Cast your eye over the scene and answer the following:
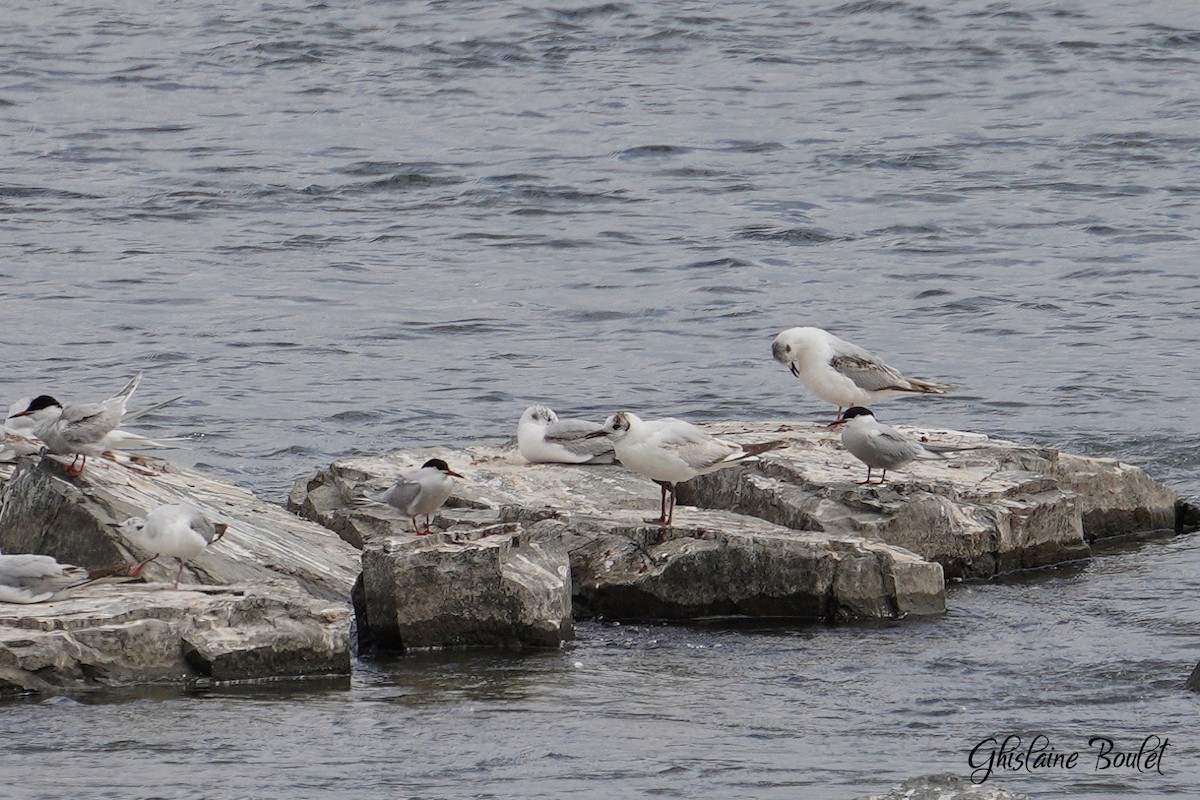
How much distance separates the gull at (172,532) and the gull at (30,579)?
1.28ft

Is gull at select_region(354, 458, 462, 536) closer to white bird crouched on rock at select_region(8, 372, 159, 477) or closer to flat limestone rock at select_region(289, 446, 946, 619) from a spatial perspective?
flat limestone rock at select_region(289, 446, 946, 619)

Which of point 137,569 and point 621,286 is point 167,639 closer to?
point 137,569

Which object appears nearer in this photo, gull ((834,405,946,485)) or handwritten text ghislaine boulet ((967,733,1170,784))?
handwritten text ghislaine boulet ((967,733,1170,784))

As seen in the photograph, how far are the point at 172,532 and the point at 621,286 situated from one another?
9994 mm

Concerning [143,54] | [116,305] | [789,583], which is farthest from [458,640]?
[143,54]

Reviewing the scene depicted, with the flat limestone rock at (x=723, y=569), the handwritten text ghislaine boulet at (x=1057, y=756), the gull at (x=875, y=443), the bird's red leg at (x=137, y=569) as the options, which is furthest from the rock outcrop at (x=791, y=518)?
the handwritten text ghislaine boulet at (x=1057, y=756)

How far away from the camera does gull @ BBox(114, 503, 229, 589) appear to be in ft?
26.8

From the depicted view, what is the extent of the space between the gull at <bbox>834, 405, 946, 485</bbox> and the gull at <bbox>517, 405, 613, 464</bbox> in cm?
142

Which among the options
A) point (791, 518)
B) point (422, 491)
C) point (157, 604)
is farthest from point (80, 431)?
point (791, 518)

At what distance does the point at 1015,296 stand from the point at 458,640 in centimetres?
1034

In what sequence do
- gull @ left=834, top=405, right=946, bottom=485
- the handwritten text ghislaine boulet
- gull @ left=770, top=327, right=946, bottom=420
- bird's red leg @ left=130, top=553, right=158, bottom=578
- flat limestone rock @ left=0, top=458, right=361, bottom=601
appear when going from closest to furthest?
the handwritten text ghislaine boulet, bird's red leg @ left=130, top=553, right=158, bottom=578, flat limestone rock @ left=0, top=458, right=361, bottom=601, gull @ left=834, top=405, right=946, bottom=485, gull @ left=770, top=327, right=946, bottom=420

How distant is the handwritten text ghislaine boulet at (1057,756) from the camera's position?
6.52 metres

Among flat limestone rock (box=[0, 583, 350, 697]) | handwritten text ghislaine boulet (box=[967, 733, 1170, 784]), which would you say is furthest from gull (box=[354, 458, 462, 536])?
handwritten text ghislaine boulet (box=[967, 733, 1170, 784])

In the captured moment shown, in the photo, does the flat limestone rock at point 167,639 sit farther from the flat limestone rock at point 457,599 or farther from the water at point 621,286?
the flat limestone rock at point 457,599
